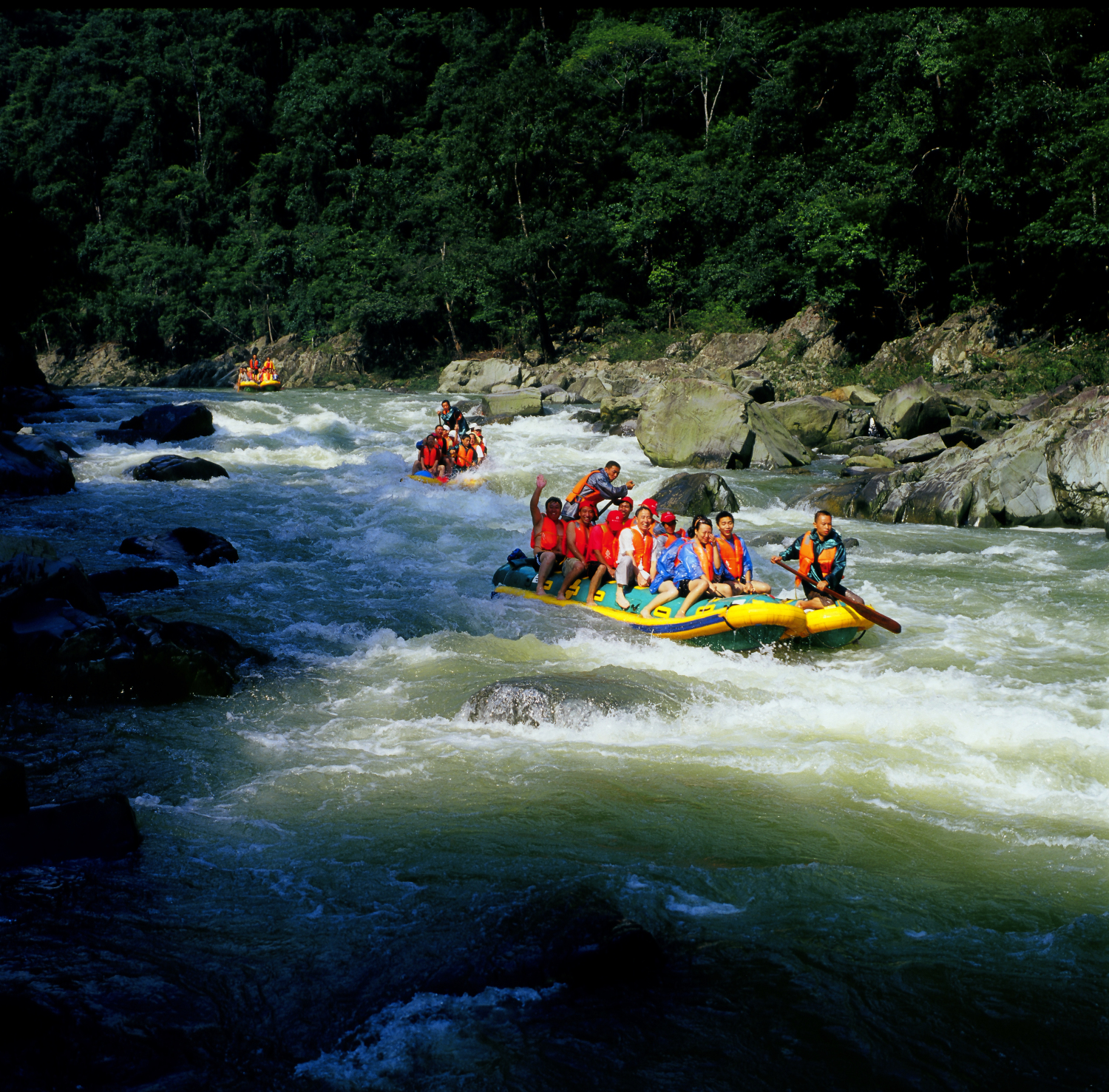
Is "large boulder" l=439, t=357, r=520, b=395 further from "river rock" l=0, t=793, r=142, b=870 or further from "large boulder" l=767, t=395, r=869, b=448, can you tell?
"river rock" l=0, t=793, r=142, b=870

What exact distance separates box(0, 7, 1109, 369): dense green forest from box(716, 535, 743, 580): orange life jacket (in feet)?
45.5

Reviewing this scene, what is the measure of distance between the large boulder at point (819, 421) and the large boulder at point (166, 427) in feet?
35.9

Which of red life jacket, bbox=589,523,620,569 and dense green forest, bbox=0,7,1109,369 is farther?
dense green forest, bbox=0,7,1109,369

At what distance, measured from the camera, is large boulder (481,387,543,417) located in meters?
22.0

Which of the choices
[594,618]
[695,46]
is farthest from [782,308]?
[594,618]

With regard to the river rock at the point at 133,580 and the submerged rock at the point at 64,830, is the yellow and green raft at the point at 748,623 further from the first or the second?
the submerged rock at the point at 64,830

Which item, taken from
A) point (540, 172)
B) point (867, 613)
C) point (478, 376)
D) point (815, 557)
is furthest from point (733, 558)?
point (540, 172)

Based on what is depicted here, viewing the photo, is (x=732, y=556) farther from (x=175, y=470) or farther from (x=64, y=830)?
(x=175, y=470)

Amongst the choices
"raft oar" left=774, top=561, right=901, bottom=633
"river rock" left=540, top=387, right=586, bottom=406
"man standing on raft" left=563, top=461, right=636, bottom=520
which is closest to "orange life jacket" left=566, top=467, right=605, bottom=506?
"man standing on raft" left=563, top=461, right=636, bottom=520

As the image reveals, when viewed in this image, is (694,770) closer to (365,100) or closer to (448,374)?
(448,374)

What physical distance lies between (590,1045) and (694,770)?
2316 millimetres

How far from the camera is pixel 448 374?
30.9 metres

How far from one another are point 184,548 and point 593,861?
724 cm

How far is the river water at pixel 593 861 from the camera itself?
10.0 feet
